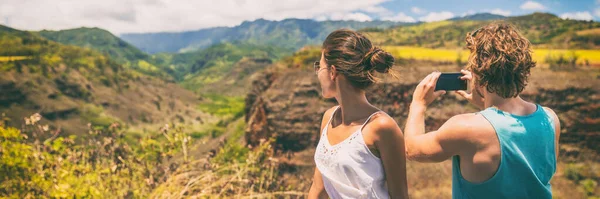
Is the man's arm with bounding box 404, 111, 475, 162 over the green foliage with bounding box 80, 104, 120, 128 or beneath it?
over

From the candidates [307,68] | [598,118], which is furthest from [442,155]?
[307,68]

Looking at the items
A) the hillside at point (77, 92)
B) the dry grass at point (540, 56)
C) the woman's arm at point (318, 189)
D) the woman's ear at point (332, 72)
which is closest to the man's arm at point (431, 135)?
the woman's ear at point (332, 72)

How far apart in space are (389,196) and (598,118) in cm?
1694

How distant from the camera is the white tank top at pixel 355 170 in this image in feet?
6.40

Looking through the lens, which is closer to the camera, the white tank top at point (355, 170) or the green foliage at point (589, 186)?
the white tank top at point (355, 170)

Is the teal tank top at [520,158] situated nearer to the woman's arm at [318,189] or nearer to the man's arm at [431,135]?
the man's arm at [431,135]

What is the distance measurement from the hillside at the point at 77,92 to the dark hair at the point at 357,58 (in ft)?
133

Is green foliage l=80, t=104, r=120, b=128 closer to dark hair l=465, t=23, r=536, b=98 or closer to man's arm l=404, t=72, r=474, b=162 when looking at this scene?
man's arm l=404, t=72, r=474, b=162

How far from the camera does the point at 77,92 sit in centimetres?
6412

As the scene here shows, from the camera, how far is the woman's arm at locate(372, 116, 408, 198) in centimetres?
190

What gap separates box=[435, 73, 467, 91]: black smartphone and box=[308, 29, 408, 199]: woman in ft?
Result: 0.89

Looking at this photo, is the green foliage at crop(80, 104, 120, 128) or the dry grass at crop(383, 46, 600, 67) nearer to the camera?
the dry grass at crop(383, 46, 600, 67)

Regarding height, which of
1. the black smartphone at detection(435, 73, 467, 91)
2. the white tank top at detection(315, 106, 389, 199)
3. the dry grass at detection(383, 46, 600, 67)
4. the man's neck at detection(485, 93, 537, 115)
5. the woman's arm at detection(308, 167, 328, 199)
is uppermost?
the black smartphone at detection(435, 73, 467, 91)

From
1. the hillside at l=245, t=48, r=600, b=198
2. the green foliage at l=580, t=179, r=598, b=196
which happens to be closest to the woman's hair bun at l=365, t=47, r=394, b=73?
the hillside at l=245, t=48, r=600, b=198
